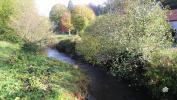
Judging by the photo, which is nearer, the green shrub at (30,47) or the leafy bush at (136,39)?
the leafy bush at (136,39)

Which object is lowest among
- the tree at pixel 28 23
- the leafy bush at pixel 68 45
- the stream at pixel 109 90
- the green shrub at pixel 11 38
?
the stream at pixel 109 90

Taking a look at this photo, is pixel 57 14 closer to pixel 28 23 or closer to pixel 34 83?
pixel 28 23

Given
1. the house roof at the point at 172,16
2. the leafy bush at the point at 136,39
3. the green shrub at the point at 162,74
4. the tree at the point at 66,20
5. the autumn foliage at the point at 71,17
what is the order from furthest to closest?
1. the tree at the point at 66,20
2. the autumn foliage at the point at 71,17
3. the house roof at the point at 172,16
4. the leafy bush at the point at 136,39
5. the green shrub at the point at 162,74

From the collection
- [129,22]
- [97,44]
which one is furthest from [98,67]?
[129,22]

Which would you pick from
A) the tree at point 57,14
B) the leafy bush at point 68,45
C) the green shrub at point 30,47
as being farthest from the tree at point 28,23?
the tree at point 57,14

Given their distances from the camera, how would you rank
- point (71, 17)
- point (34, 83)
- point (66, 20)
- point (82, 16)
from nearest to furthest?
point (34, 83) → point (82, 16) → point (71, 17) → point (66, 20)

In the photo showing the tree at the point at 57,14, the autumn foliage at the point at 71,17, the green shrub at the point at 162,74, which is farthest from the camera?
the tree at the point at 57,14

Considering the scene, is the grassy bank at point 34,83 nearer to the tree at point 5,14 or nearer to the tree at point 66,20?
the tree at point 5,14

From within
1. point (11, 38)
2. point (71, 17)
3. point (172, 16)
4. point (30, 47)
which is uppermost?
point (172, 16)

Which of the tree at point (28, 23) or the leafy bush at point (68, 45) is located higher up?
the tree at point (28, 23)

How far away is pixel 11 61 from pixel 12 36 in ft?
73.1

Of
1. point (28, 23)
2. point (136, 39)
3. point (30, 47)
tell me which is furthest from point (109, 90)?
point (28, 23)

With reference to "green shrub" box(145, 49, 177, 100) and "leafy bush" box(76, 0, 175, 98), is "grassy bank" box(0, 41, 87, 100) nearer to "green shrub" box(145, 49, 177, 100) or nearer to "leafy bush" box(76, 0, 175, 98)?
"leafy bush" box(76, 0, 175, 98)

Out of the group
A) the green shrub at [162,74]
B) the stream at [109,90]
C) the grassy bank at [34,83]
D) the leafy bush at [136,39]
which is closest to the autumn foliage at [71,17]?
the stream at [109,90]
